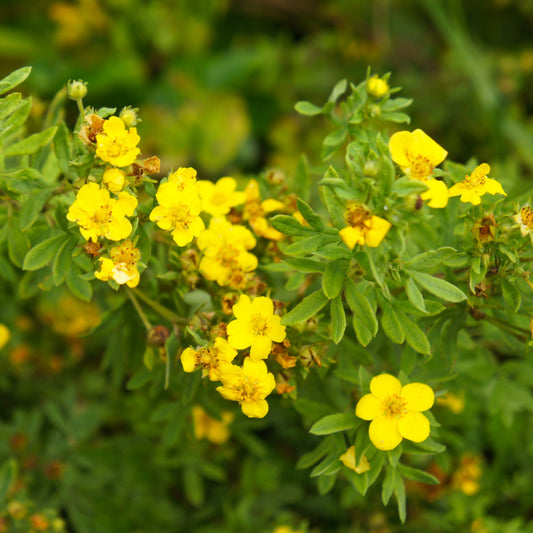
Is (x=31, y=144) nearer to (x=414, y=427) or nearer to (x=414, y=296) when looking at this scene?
(x=414, y=296)

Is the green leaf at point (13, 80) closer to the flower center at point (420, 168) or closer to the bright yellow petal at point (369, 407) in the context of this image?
the flower center at point (420, 168)

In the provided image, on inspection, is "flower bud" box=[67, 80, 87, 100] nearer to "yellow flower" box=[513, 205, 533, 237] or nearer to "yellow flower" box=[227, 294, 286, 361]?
"yellow flower" box=[227, 294, 286, 361]

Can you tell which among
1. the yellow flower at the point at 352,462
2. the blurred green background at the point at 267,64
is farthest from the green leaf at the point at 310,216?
the blurred green background at the point at 267,64

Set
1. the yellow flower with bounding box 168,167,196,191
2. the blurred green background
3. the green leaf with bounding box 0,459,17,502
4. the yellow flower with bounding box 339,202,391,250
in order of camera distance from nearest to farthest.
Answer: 1. the yellow flower with bounding box 339,202,391,250
2. the yellow flower with bounding box 168,167,196,191
3. the green leaf with bounding box 0,459,17,502
4. the blurred green background

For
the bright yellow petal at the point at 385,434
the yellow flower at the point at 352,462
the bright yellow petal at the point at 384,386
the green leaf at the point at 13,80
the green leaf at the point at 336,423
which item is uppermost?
the green leaf at the point at 13,80

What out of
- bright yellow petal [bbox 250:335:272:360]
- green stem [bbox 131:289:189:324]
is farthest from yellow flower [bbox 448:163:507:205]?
green stem [bbox 131:289:189:324]

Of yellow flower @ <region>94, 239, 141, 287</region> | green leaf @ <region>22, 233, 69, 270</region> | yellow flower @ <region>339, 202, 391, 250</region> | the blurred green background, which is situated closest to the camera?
yellow flower @ <region>339, 202, 391, 250</region>
